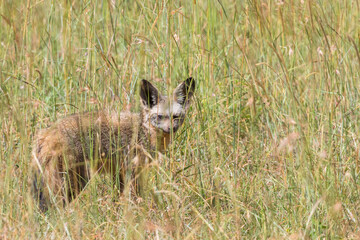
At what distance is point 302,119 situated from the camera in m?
3.18

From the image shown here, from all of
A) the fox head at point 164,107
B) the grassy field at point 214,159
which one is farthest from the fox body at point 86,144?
the grassy field at point 214,159

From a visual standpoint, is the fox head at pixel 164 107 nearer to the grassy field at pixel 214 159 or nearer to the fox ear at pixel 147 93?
the fox ear at pixel 147 93

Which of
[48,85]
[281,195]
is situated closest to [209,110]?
[281,195]

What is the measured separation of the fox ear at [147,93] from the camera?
4.57m

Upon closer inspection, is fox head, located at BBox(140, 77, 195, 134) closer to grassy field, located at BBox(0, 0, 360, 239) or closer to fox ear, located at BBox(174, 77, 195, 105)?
fox ear, located at BBox(174, 77, 195, 105)

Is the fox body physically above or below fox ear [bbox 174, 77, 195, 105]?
below

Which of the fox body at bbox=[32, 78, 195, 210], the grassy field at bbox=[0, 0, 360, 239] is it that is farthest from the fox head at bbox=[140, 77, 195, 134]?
the grassy field at bbox=[0, 0, 360, 239]

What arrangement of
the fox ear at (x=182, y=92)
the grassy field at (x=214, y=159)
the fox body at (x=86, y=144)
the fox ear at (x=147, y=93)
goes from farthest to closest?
the fox ear at (x=147, y=93), the fox ear at (x=182, y=92), the fox body at (x=86, y=144), the grassy field at (x=214, y=159)

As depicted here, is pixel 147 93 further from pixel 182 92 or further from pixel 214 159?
pixel 214 159

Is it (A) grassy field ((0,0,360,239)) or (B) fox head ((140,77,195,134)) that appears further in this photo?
(B) fox head ((140,77,195,134))

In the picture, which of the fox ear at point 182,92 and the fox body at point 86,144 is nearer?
the fox body at point 86,144

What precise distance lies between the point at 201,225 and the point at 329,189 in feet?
2.75

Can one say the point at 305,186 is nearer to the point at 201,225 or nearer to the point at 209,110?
the point at 201,225

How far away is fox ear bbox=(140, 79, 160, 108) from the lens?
4566 millimetres
